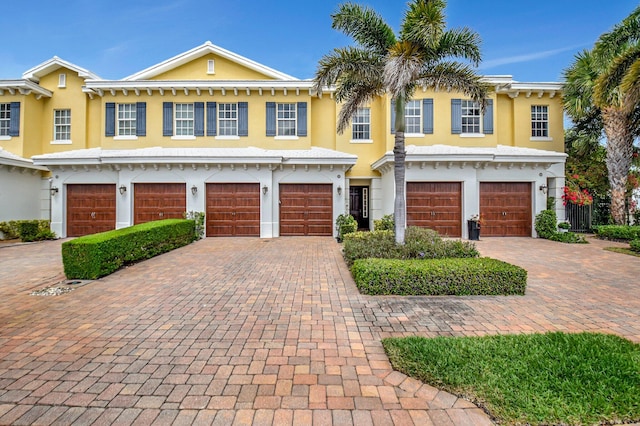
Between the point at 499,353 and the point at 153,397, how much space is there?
3570 mm

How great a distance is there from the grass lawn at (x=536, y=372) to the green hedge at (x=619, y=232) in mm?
12493

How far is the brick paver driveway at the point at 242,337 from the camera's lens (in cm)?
262

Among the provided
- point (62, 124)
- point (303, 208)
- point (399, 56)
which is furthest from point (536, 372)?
point (62, 124)

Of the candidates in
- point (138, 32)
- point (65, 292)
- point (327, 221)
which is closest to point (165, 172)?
point (138, 32)

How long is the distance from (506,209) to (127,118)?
62.8 ft

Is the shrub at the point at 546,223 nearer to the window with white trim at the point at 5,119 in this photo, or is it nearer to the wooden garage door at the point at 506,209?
the wooden garage door at the point at 506,209

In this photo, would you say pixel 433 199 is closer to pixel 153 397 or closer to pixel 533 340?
pixel 533 340

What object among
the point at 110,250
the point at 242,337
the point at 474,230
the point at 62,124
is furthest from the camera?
the point at 62,124

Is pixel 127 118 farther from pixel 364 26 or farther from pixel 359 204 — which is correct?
pixel 364 26

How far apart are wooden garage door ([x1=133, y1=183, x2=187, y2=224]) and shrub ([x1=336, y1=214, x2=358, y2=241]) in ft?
23.9

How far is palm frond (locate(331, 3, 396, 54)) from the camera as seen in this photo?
25.7 feet

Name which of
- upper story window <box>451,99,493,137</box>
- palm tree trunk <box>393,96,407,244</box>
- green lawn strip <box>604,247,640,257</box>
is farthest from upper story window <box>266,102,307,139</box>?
green lawn strip <box>604,247,640,257</box>

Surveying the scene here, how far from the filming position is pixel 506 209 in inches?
559

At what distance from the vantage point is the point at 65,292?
587 cm
